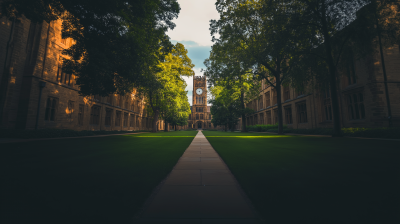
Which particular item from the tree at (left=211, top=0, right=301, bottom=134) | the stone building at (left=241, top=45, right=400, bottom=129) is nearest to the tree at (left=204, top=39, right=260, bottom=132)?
the tree at (left=211, top=0, right=301, bottom=134)

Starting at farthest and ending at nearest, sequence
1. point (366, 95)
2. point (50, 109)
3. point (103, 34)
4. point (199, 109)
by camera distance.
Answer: point (199, 109), point (50, 109), point (366, 95), point (103, 34)

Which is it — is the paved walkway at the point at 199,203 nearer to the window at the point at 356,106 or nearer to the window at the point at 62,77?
the window at the point at 356,106

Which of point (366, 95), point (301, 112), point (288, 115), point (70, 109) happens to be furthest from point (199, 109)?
point (366, 95)

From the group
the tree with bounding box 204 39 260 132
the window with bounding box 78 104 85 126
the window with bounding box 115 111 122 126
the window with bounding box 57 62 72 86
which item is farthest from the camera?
the window with bounding box 115 111 122 126

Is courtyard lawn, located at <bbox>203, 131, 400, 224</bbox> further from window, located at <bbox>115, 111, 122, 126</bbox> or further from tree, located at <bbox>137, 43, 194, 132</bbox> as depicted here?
window, located at <bbox>115, 111, 122, 126</bbox>

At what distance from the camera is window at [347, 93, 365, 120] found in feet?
52.6

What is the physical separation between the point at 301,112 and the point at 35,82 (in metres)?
31.1

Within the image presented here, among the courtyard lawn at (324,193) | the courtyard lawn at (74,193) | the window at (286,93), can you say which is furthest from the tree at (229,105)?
the courtyard lawn at (74,193)

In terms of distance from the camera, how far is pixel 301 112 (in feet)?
82.5

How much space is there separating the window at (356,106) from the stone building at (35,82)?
2681cm

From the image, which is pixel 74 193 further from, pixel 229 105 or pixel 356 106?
pixel 229 105

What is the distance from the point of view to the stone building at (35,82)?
1297cm

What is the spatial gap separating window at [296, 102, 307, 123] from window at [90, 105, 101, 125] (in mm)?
29277

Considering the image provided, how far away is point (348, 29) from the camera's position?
442 inches
